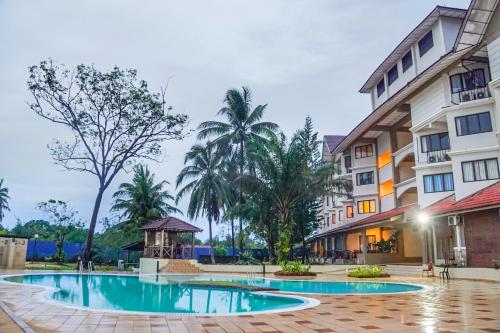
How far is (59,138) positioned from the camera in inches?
977

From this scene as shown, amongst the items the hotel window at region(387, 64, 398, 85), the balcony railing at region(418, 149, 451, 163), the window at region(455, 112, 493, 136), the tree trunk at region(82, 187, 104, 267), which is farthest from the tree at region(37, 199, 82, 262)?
the window at region(455, 112, 493, 136)

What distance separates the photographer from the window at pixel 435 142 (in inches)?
881

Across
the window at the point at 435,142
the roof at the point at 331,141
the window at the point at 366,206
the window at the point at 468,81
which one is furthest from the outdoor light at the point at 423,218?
the roof at the point at 331,141

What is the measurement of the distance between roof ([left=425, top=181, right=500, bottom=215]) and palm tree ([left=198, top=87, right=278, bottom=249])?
44.0ft

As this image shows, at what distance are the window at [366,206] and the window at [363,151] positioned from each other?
3710 mm

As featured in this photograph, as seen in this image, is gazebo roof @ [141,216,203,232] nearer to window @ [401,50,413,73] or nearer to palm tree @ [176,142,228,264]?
palm tree @ [176,142,228,264]

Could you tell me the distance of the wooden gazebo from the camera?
25.9m

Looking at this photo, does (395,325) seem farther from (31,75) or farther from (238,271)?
(31,75)

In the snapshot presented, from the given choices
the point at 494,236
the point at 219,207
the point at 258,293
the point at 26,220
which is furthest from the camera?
the point at 26,220

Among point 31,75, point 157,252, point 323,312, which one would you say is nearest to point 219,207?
point 157,252

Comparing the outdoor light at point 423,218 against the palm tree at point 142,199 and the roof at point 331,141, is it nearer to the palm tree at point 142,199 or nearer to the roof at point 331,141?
the roof at point 331,141

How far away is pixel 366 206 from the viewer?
31031 millimetres

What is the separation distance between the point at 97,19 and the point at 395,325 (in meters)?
17.2

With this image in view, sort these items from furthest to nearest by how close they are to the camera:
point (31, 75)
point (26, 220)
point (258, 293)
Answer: point (26, 220)
point (31, 75)
point (258, 293)
